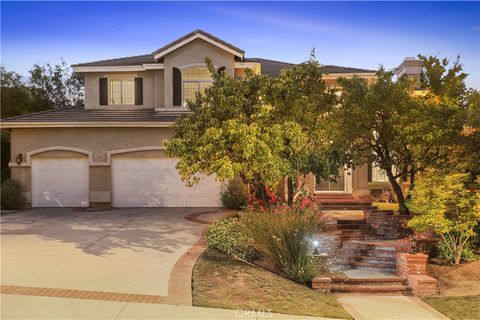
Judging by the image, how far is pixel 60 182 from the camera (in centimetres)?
1873

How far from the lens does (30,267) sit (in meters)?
8.50

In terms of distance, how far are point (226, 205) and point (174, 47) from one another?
8368 mm

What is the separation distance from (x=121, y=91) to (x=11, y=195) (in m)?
7.47

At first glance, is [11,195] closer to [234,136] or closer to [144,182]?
[144,182]

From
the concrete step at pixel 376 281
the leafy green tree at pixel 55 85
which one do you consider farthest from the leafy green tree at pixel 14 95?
the concrete step at pixel 376 281

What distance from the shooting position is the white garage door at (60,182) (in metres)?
18.7

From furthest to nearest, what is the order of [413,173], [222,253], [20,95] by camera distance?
[20,95]
[413,173]
[222,253]

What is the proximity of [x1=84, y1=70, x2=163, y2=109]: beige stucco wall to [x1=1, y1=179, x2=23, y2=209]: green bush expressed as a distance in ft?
17.7

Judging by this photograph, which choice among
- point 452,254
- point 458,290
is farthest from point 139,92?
point 458,290

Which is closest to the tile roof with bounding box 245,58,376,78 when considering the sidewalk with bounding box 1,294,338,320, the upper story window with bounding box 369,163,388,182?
the upper story window with bounding box 369,163,388,182

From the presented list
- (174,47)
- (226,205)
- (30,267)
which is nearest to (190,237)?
(30,267)

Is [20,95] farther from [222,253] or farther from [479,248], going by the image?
[479,248]

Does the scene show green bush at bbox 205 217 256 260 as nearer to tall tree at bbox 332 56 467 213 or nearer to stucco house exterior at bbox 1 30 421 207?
tall tree at bbox 332 56 467 213

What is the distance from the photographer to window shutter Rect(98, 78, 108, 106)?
21.0 m
